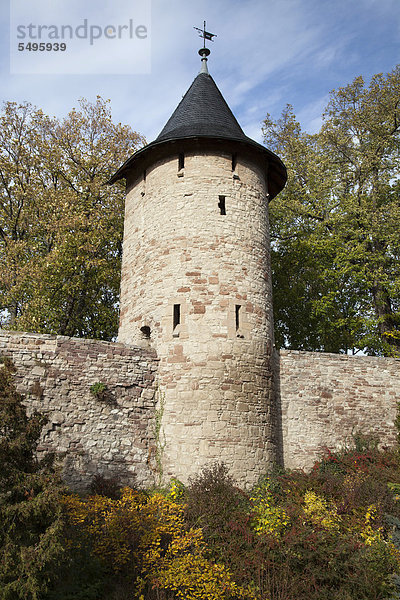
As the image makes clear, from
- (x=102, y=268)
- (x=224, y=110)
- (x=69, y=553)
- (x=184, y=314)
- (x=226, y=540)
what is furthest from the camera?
(x=102, y=268)

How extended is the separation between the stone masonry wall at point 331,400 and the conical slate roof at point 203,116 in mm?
5301

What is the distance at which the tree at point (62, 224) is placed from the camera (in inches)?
637

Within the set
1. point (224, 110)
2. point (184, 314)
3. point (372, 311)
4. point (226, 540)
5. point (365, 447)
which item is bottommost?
point (226, 540)

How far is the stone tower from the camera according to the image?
9.78 m

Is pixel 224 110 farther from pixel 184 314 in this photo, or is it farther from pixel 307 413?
pixel 307 413

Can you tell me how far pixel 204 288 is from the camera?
34.6 feet

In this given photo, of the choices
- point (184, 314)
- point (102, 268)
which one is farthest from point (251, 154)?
A: point (102, 268)

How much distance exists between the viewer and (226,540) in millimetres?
7539

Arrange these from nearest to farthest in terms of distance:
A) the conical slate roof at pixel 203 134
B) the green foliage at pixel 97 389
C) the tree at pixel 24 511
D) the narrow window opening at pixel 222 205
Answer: the tree at pixel 24 511 < the green foliage at pixel 97 389 < the narrow window opening at pixel 222 205 < the conical slate roof at pixel 203 134

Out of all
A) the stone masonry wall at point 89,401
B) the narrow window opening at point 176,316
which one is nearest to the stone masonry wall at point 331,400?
the narrow window opening at point 176,316

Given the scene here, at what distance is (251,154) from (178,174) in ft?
6.16

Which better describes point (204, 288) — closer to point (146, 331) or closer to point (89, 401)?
point (146, 331)

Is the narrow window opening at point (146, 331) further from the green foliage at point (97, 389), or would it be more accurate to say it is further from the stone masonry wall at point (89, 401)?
the green foliage at point (97, 389)

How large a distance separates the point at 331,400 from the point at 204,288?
13.8 feet
